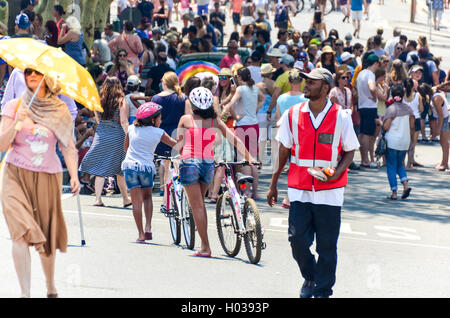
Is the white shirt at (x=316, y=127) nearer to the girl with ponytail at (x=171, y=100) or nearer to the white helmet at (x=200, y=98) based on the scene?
the white helmet at (x=200, y=98)

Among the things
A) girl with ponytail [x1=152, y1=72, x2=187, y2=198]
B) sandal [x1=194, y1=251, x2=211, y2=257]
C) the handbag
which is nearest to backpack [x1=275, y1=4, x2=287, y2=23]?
the handbag

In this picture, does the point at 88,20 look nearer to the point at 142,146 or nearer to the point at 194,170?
the point at 142,146

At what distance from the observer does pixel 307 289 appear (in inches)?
305

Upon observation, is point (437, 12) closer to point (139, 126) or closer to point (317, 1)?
point (317, 1)

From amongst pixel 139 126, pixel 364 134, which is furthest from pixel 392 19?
pixel 139 126

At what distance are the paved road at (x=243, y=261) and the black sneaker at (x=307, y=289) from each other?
0.28 m

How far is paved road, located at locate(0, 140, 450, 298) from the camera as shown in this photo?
8.16 meters

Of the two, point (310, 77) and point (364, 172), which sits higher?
point (310, 77)

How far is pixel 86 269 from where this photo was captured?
878 cm

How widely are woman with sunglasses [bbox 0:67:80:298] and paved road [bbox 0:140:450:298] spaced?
2.02 ft

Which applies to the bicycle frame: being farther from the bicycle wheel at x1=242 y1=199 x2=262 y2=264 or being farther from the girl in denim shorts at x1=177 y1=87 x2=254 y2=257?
the girl in denim shorts at x1=177 y1=87 x2=254 y2=257

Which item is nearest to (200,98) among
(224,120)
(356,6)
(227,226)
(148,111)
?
(148,111)

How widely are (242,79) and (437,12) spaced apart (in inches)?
Answer: 1023
